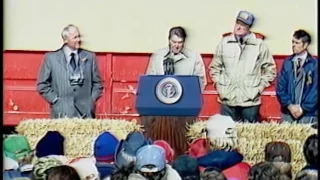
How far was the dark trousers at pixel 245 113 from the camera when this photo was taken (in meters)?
3.19

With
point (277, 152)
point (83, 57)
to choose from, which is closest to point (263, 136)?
point (277, 152)

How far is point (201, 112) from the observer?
10.4 ft

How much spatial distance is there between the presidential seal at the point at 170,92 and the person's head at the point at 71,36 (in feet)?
1.39

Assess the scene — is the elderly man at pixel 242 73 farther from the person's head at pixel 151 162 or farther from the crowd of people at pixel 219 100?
the person's head at pixel 151 162

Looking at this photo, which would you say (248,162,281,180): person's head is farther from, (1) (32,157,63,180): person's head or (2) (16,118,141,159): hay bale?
(1) (32,157,63,180): person's head

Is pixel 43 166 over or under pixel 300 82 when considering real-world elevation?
under

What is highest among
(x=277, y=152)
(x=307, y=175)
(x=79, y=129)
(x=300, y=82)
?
(x=300, y=82)

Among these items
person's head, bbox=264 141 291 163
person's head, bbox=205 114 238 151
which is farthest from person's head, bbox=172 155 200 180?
person's head, bbox=264 141 291 163

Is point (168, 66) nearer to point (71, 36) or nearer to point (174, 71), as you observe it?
point (174, 71)

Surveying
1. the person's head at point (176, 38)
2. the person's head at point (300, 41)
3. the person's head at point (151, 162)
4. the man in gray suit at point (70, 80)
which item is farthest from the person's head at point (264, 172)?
the man in gray suit at point (70, 80)

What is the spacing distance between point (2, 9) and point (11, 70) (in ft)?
0.93

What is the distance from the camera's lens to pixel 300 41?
317 cm

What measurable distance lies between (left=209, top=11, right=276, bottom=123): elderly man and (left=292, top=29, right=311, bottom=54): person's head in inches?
4.9

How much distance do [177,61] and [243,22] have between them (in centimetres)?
35
